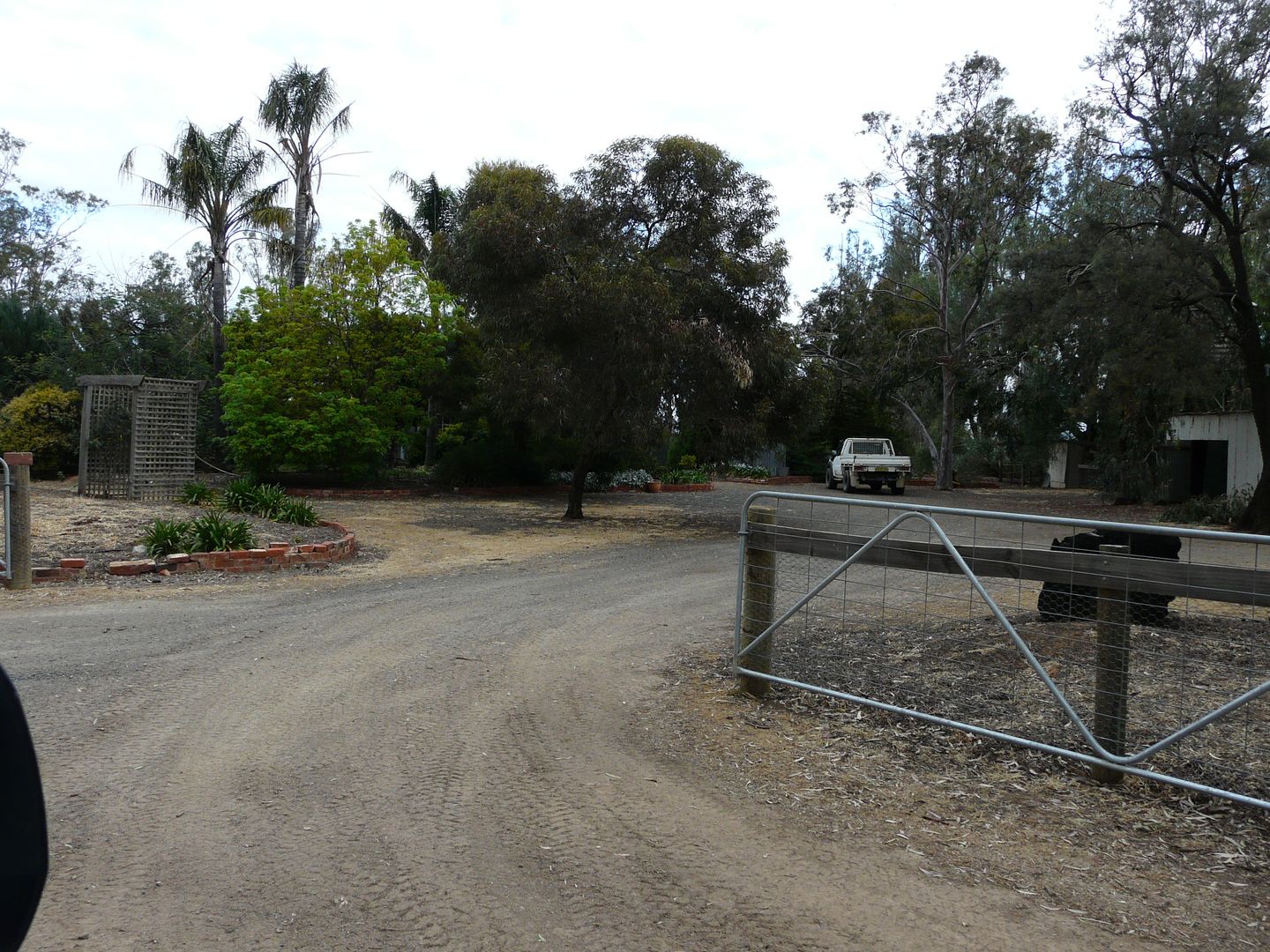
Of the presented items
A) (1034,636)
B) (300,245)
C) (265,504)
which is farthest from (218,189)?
(1034,636)

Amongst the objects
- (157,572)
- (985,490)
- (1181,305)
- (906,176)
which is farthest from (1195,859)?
(985,490)

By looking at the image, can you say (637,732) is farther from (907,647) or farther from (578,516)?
(578,516)

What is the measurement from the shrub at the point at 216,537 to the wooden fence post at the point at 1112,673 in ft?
33.1

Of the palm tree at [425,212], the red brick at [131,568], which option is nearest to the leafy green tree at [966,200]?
the palm tree at [425,212]

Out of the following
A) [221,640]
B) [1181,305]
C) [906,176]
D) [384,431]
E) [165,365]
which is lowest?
[221,640]

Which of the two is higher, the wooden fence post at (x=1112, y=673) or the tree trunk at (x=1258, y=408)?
the tree trunk at (x=1258, y=408)

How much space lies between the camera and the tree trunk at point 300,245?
2723 cm

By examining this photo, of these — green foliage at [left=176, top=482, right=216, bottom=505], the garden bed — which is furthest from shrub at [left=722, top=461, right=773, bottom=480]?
the garden bed

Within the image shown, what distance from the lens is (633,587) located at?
35.9 ft

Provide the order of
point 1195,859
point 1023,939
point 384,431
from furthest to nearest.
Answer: point 384,431
point 1195,859
point 1023,939

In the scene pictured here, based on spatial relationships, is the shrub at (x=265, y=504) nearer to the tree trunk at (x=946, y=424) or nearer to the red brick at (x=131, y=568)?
the red brick at (x=131, y=568)

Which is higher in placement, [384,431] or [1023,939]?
[384,431]

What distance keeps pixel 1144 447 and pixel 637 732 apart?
26795mm

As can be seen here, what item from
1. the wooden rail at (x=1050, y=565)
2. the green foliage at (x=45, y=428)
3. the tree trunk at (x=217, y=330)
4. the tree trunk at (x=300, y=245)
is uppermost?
the tree trunk at (x=300, y=245)
